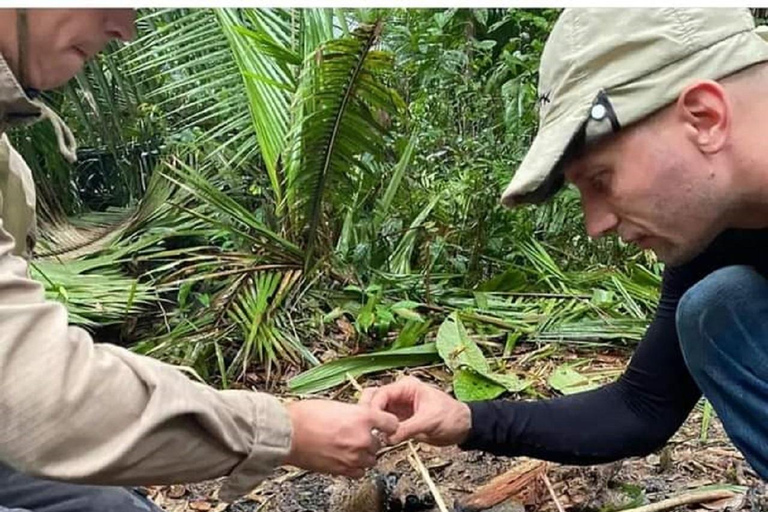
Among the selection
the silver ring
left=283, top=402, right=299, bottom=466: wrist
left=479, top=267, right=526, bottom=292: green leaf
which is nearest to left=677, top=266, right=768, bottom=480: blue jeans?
the silver ring

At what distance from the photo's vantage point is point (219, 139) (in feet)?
10.3

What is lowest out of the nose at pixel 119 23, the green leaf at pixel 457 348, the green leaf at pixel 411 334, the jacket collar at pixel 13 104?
the green leaf at pixel 411 334

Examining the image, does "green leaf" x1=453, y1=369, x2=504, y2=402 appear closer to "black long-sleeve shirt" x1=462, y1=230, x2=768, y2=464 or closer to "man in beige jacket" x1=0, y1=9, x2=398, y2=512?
"black long-sleeve shirt" x1=462, y1=230, x2=768, y2=464

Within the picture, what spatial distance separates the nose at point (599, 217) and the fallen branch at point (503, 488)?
633 millimetres

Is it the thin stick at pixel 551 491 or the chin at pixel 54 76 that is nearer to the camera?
the chin at pixel 54 76

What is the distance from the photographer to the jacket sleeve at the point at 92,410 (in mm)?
844

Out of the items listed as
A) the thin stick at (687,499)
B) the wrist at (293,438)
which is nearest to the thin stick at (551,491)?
the thin stick at (687,499)

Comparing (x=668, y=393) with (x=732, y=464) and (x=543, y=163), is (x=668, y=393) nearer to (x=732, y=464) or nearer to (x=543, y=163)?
(x=732, y=464)


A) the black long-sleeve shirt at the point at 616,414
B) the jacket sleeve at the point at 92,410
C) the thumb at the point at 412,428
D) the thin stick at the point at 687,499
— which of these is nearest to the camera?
the jacket sleeve at the point at 92,410

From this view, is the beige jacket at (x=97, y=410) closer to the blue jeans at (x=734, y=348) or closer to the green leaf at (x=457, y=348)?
the blue jeans at (x=734, y=348)

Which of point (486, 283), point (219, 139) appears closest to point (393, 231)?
point (486, 283)

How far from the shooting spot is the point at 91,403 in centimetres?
87

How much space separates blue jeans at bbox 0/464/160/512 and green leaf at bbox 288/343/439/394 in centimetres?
89

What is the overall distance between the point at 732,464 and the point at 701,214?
0.84 metres
